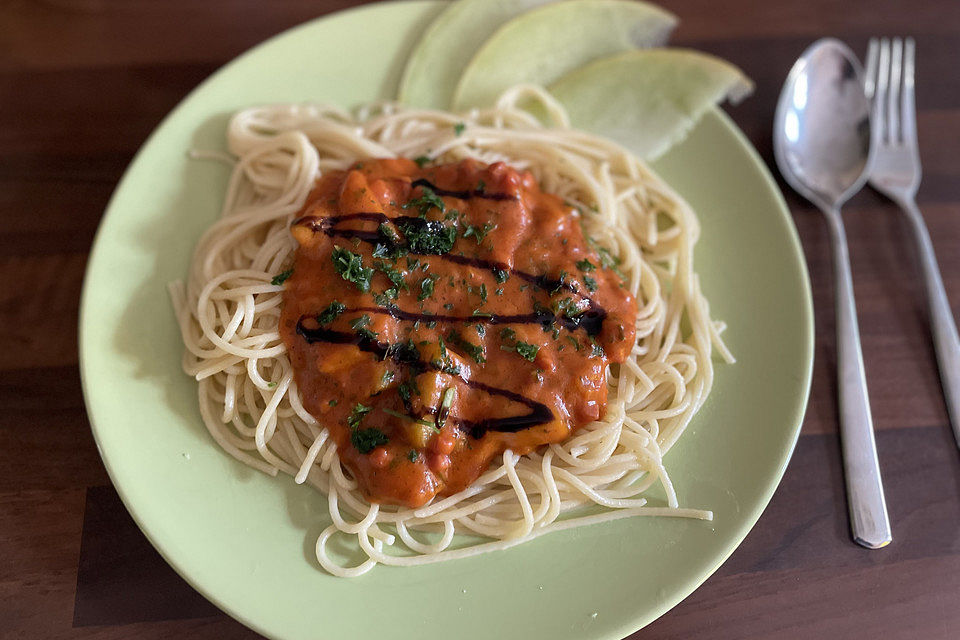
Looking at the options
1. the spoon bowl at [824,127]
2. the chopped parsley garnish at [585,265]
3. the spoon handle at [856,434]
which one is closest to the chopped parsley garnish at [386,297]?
the chopped parsley garnish at [585,265]

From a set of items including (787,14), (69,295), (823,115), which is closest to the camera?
(69,295)

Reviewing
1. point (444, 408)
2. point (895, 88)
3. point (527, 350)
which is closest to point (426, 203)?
point (527, 350)

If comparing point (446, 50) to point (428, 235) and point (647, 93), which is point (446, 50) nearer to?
point (647, 93)

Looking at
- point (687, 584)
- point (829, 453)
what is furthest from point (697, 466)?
point (829, 453)

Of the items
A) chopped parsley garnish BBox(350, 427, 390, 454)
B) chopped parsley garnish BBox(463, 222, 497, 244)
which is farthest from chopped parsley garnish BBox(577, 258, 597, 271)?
chopped parsley garnish BBox(350, 427, 390, 454)

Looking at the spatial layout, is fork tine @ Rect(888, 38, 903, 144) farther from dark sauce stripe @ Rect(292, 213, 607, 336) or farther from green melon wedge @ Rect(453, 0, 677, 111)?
dark sauce stripe @ Rect(292, 213, 607, 336)

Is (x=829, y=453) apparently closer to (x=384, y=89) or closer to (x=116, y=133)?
(x=384, y=89)

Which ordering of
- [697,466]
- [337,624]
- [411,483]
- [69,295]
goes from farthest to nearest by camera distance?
[69,295] → [697,466] → [411,483] → [337,624]

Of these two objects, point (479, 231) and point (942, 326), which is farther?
point (942, 326)
